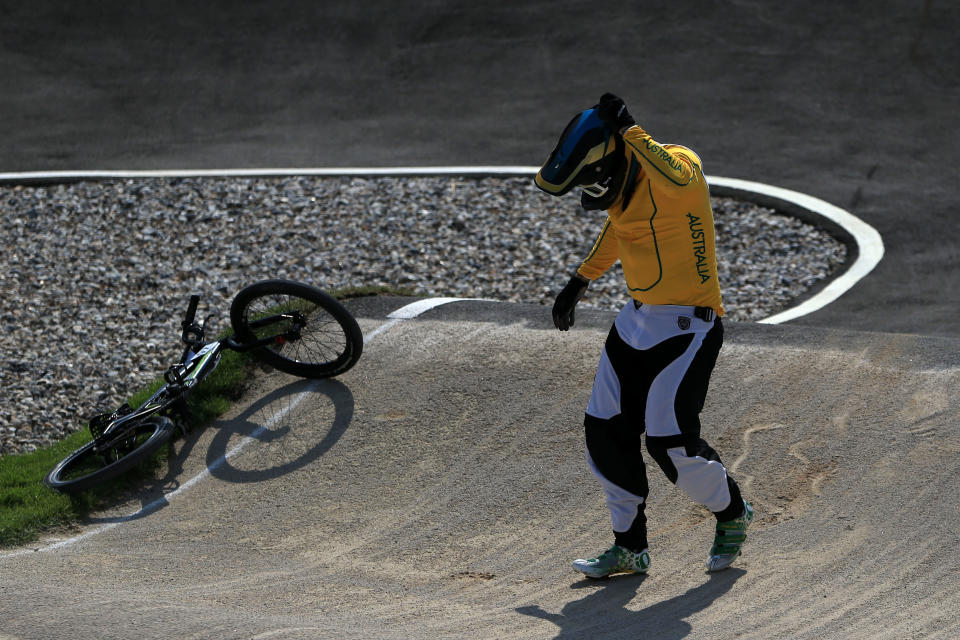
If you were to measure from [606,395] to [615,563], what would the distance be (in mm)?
879

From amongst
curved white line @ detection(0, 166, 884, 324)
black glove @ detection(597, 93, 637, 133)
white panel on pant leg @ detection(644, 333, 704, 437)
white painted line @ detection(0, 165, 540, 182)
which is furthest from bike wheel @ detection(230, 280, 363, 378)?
white painted line @ detection(0, 165, 540, 182)

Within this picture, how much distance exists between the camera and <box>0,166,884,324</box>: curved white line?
32.4 feet

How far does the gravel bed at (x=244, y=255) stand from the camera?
29.1 feet

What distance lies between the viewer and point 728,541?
17.0 feet

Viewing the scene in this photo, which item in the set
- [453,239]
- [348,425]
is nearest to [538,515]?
[348,425]

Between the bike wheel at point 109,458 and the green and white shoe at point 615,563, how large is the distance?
121 inches

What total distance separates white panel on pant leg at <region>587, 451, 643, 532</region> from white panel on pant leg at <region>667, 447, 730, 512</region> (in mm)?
276

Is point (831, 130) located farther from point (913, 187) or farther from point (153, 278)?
point (153, 278)

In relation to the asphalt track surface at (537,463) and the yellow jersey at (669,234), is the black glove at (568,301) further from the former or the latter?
the asphalt track surface at (537,463)

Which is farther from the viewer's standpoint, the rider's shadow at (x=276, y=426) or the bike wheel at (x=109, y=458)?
the rider's shadow at (x=276, y=426)

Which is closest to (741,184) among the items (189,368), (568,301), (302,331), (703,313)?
(302,331)

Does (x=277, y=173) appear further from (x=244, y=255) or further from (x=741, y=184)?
(x=741, y=184)

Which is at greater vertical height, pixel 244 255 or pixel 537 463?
pixel 244 255

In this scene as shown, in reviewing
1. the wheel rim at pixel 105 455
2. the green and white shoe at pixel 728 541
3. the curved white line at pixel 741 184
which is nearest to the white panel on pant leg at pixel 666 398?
the green and white shoe at pixel 728 541
